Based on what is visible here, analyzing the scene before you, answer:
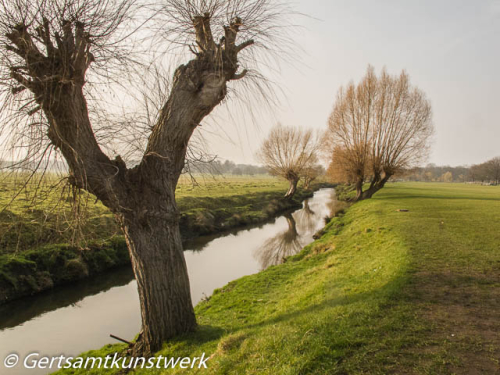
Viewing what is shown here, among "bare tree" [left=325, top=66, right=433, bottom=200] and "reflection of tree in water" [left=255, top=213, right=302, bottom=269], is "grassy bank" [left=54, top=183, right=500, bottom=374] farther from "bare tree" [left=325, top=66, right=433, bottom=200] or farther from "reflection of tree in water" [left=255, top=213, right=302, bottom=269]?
"bare tree" [left=325, top=66, right=433, bottom=200]

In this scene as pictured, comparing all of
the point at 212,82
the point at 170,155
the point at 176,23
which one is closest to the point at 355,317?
the point at 170,155

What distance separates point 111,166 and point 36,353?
563 centimetres

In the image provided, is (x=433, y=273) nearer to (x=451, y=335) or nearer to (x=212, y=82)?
(x=451, y=335)

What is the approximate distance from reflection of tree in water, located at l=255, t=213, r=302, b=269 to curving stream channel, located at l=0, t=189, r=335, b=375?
0.05 m

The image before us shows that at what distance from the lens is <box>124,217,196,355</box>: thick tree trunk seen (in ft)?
15.8

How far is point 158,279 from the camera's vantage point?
4.88m

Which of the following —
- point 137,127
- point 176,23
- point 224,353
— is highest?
point 176,23

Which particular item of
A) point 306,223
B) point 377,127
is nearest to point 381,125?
point 377,127

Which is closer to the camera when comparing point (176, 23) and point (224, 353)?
point (224, 353)

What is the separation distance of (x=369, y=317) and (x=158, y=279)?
11.8ft

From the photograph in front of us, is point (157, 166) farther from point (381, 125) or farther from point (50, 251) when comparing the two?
point (381, 125)

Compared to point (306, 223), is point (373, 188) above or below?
above

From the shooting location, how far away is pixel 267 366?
3.49 metres

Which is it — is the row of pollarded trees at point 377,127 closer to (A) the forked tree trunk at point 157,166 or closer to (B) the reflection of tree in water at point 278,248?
(B) the reflection of tree in water at point 278,248
